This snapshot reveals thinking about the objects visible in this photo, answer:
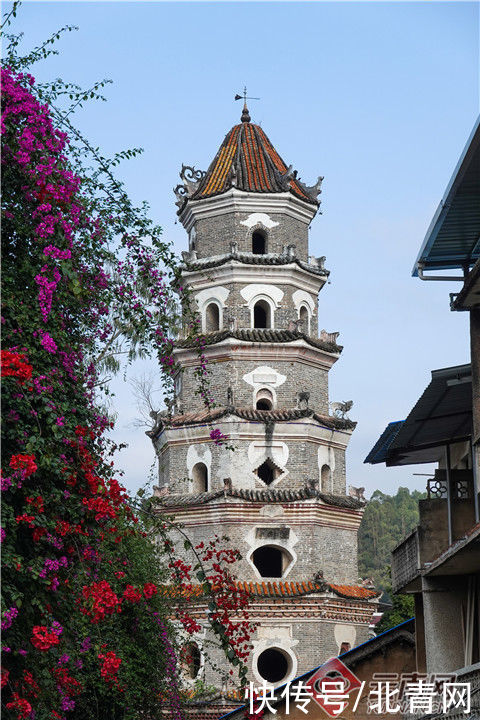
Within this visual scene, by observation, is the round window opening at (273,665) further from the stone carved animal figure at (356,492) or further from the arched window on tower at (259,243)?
the arched window on tower at (259,243)

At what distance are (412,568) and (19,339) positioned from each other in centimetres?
1020

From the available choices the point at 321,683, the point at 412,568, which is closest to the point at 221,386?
the point at 321,683

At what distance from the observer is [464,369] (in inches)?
594

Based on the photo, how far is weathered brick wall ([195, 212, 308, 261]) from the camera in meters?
34.4

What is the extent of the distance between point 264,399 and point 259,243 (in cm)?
479

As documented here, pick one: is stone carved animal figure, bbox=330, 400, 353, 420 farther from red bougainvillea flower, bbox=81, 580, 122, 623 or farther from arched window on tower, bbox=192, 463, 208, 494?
red bougainvillea flower, bbox=81, 580, 122, 623

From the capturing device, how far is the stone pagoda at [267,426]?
103 ft

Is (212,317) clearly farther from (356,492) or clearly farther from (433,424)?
(433,424)

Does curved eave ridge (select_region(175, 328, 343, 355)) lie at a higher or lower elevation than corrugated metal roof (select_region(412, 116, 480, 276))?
higher

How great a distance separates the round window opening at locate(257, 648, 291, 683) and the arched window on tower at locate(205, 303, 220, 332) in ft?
29.8

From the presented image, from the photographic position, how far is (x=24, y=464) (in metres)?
7.54

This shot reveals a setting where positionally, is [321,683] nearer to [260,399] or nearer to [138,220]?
[260,399]

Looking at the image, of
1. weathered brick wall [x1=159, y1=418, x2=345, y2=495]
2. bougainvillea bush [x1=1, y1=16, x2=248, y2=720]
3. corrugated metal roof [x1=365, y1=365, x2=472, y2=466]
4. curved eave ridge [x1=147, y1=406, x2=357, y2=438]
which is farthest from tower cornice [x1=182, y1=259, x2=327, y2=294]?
bougainvillea bush [x1=1, y1=16, x2=248, y2=720]

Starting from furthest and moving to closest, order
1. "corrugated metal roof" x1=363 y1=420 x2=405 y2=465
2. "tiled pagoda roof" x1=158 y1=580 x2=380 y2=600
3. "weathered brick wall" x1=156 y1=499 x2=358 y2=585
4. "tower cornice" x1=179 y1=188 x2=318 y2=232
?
"tower cornice" x1=179 y1=188 x2=318 y2=232, "weathered brick wall" x1=156 y1=499 x2=358 y2=585, "tiled pagoda roof" x1=158 y1=580 x2=380 y2=600, "corrugated metal roof" x1=363 y1=420 x2=405 y2=465
